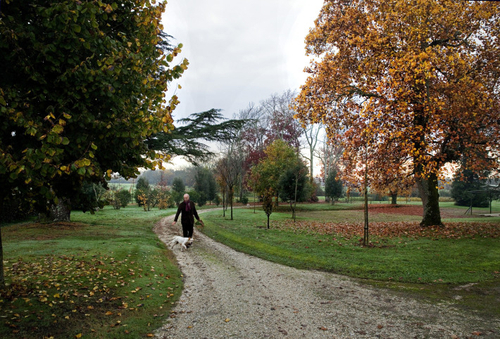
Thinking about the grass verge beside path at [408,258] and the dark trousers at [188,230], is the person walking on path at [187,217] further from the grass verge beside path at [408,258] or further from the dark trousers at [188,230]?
the grass verge beside path at [408,258]

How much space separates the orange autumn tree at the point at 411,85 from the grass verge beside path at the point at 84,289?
7545 millimetres

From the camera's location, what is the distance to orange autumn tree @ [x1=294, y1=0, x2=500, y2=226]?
950 cm

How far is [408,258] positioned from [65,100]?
28.3 feet

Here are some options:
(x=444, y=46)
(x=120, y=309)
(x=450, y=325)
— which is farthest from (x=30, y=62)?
(x=444, y=46)

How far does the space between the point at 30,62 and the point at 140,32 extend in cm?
179

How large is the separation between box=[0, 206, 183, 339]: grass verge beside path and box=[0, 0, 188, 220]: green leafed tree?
1.54 m

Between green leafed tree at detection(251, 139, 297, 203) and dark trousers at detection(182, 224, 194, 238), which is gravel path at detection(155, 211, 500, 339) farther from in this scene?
Result: green leafed tree at detection(251, 139, 297, 203)

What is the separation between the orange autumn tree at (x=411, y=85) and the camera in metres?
9.50

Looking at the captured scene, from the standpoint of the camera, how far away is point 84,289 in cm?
515

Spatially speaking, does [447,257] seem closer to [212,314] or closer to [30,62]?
[212,314]

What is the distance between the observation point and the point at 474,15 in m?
10.5

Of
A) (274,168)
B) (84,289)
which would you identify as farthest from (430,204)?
(274,168)

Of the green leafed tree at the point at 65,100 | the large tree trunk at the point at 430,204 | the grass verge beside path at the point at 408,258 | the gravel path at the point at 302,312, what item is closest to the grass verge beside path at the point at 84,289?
the gravel path at the point at 302,312

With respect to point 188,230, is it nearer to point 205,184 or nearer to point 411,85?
point 411,85
